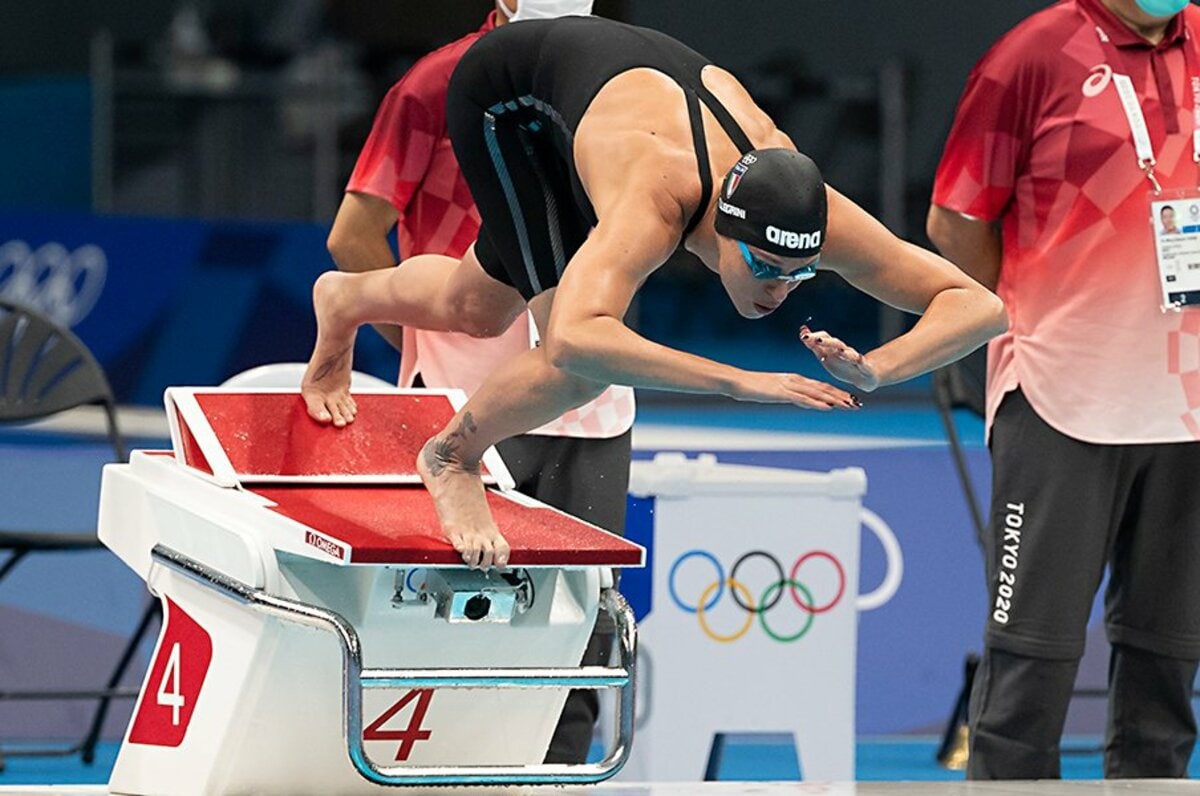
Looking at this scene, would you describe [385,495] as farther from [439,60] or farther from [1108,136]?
[1108,136]

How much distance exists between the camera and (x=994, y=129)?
4.39 metres

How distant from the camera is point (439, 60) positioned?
4594mm

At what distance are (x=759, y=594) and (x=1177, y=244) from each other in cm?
137

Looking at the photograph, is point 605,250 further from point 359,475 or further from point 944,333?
point 359,475

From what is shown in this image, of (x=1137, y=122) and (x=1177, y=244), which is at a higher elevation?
(x=1137, y=122)

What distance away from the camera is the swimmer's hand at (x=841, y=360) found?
3400 millimetres

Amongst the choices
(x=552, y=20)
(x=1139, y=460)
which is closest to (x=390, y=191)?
(x=552, y=20)

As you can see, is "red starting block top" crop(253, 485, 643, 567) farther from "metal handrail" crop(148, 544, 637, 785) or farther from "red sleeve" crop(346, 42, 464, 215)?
"red sleeve" crop(346, 42, 464, 215)

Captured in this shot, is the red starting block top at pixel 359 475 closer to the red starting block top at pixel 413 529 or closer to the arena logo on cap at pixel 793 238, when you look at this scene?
the red starting block top at pixel 413 529

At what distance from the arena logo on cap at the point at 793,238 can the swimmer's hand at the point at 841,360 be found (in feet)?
0.53

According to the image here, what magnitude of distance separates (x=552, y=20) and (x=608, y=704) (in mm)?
1887

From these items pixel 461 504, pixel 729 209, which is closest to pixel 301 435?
pixel 461 504

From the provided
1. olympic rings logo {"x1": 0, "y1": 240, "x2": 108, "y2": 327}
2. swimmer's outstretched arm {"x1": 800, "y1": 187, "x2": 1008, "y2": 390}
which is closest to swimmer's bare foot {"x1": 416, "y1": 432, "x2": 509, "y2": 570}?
swimmer's outstretched arm {"x1": 800, "y1": 187, "x2": 1008, "y2": 390}

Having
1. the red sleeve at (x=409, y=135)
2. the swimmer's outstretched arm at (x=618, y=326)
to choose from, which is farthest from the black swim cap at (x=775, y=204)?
the red sleeve at (x=409, y=135)
